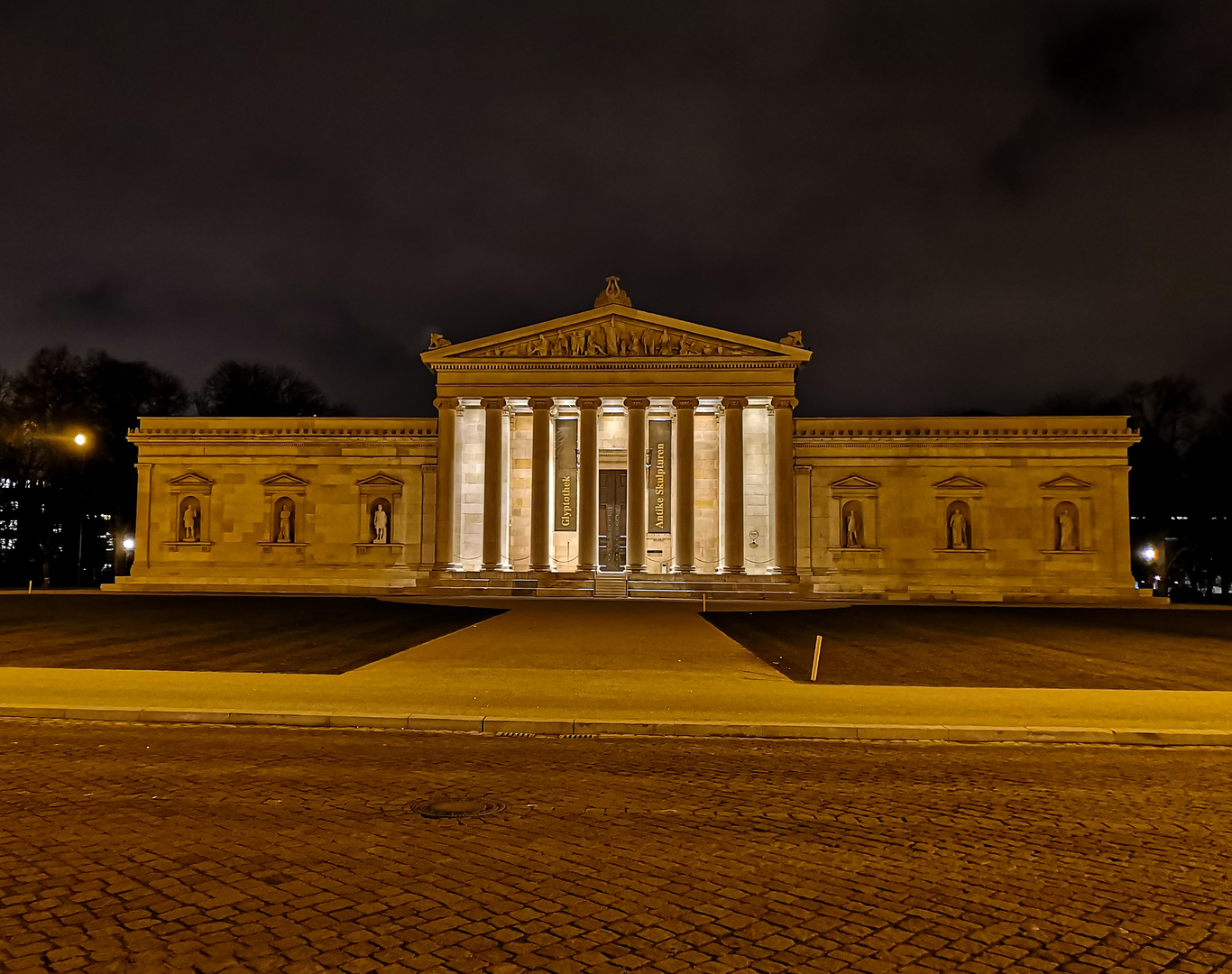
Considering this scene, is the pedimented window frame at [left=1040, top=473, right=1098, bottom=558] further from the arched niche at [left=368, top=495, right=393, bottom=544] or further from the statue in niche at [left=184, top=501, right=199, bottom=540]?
the statue in niche at [left=184, top=501, right=199, bottom=540]

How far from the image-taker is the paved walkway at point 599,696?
41.0ft

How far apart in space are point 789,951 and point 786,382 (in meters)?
42.5

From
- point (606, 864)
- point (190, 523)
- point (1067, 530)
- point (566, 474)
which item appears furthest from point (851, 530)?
point (606, 864)

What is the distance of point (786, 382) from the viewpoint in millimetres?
45719

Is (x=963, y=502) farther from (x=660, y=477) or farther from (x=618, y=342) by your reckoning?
(x=618, y=342)

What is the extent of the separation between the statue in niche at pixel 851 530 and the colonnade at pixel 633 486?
3.90 m

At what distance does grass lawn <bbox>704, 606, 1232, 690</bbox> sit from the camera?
16.9 meters

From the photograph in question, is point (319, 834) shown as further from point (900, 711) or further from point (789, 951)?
point (900, 711)

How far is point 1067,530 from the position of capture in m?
47.8

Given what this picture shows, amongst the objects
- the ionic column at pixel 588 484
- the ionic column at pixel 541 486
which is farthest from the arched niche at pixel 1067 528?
the ionic column at pixel 541 486

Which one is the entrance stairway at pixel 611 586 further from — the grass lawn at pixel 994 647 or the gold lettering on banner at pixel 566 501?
the grass lawn at pixel 994 647

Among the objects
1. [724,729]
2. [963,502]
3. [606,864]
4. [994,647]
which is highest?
[963,502]

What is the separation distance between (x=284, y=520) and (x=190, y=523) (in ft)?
18.6

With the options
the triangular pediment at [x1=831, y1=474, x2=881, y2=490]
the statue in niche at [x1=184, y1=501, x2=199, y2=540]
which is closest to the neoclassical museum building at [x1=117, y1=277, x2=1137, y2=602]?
the triangular pediment at [x1=831, y1=474, x2=881, y2=490]
